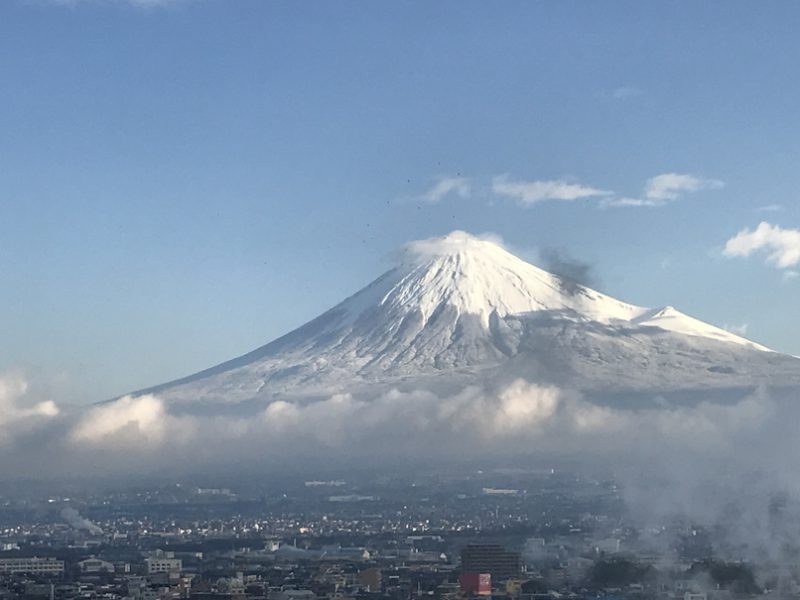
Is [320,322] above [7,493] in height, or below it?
above

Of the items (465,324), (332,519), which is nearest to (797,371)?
(465,324)

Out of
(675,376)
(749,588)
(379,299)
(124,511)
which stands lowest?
(749,588)

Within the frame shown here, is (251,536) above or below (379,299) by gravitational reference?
below

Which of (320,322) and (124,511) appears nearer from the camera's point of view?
(124,511)

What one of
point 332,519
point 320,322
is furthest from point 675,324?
point 332,519

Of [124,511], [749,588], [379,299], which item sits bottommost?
[749,588]

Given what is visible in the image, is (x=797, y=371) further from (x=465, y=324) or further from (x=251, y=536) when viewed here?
(x=251, y=536)

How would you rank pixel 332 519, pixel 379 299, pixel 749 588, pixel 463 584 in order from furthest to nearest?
pixel 379 299
pixel 332 519
pixel 463 584
pixel 749 588

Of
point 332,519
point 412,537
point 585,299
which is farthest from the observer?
point 585,299

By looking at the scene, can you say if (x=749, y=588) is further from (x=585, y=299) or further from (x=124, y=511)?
(x=585, y=299)
